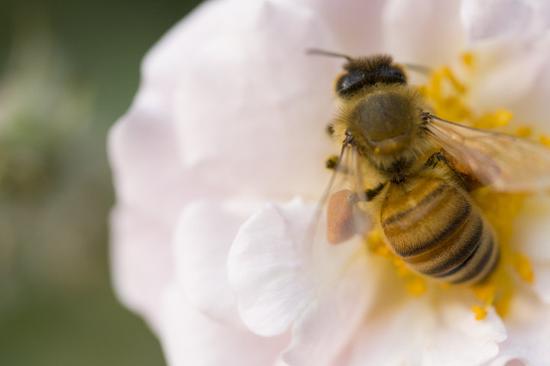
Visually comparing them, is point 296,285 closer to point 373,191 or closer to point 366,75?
point 373,191

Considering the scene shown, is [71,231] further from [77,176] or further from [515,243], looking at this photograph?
[515,243]

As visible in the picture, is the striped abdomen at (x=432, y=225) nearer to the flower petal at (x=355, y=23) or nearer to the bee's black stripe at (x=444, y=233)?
the bee's black stripe at (x=444, y=233)

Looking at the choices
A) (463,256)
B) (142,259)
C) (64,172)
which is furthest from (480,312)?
(64,172)

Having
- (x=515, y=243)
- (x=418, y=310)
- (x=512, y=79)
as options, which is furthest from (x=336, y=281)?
(x=512, y=79)

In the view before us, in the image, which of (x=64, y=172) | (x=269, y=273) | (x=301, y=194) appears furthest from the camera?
(x=64, y=172)

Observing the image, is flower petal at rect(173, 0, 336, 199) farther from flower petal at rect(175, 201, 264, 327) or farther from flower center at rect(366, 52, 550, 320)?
flower center at rect(366, 52, 550, 320)

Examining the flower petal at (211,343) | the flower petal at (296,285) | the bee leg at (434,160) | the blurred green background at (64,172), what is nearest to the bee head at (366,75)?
the bee leg at (434,160)
